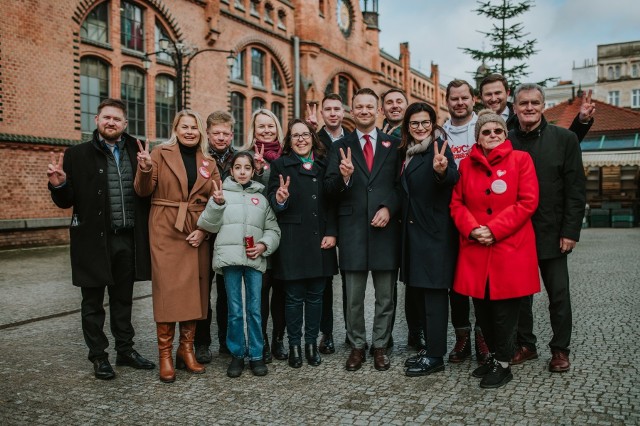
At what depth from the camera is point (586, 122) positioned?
17.6ft

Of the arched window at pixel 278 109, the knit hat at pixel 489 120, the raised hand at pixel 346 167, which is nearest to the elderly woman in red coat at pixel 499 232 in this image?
the knit hat at pixel 489 120

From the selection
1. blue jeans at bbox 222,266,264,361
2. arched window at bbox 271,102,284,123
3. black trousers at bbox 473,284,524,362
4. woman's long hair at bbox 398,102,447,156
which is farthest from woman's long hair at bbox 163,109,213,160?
arched window at bbox 271,102,284,123

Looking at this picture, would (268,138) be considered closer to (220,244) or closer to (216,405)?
(220,244)

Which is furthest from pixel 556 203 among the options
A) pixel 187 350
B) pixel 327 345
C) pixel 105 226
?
pixel 105 226

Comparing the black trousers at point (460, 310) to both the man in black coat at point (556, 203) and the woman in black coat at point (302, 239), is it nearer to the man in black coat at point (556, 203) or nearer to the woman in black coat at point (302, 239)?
the man in black coat at point (556, 203)

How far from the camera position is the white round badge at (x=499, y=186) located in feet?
14.6

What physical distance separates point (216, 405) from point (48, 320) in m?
3.95

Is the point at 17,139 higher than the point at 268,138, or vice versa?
the point at 17,139

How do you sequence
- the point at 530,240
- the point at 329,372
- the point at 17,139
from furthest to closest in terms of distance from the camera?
the point at 17,139 → the point at 329,372 → the point at 530,240

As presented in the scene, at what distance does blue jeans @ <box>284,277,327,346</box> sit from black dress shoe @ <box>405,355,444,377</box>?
0.93 m

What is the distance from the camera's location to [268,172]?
5469 mm

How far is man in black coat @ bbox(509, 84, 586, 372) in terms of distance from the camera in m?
A: 4.74

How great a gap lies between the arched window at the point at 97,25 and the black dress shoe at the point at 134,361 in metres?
14.8

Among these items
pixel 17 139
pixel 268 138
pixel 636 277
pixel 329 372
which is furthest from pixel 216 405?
pixel 17 139
